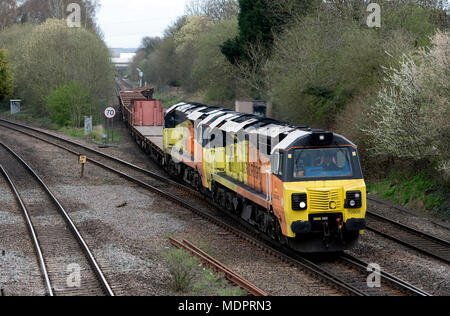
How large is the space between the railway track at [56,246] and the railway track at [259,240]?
156 inches

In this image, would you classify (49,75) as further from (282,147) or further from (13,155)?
(282,147)

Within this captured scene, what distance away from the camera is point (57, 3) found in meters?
76.3

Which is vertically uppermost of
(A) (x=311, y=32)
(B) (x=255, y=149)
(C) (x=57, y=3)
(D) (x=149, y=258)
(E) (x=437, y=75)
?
(C) (x=57, y=3)

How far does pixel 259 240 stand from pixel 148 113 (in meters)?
23.9

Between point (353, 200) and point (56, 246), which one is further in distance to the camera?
point (56, 246)

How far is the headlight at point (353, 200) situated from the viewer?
12.8m

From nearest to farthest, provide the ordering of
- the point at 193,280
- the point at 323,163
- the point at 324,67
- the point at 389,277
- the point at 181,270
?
the point at 181,270 < the point at 193,280 < the point at 389,277 < the point at 323,163 < the point at 324,67

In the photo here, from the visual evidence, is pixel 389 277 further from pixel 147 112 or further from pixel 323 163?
pixel 147 112

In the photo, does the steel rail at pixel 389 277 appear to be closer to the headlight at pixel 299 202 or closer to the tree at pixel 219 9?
the headlight at pixel 299 202

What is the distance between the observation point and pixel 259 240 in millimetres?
15312

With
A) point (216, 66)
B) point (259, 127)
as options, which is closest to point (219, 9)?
point (216, 66)

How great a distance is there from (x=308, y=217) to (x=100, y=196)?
1094cm

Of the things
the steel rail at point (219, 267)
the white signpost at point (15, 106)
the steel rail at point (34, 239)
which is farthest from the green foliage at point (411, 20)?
the white signpost at point (15, 106)
